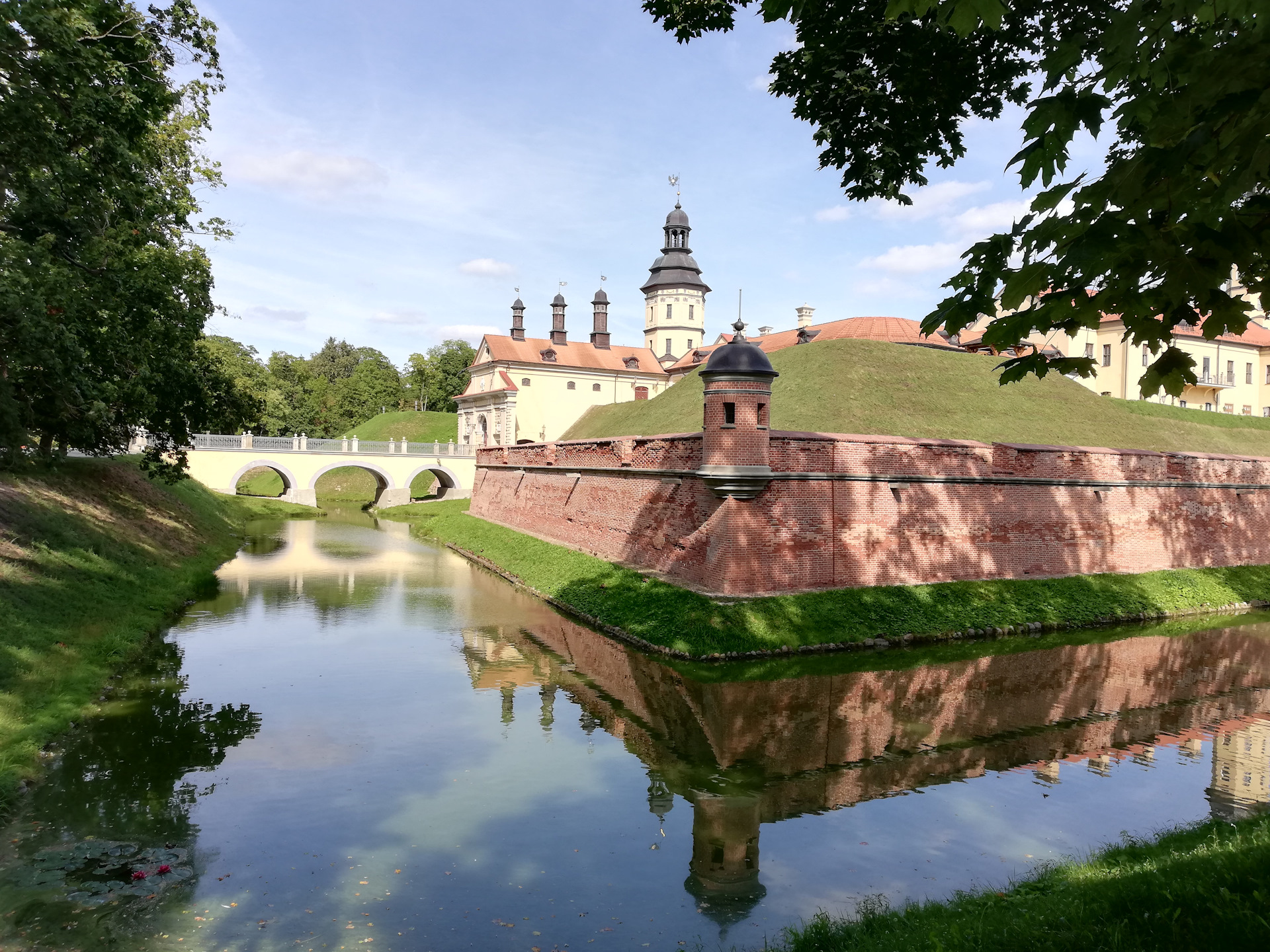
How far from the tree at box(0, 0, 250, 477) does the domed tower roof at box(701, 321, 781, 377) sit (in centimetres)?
933

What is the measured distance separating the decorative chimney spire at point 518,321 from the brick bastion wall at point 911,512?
151ft

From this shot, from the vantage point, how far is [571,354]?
68500 mm

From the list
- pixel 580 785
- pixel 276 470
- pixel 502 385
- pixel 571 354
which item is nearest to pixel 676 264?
pixel 571 354

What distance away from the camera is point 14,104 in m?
9.47

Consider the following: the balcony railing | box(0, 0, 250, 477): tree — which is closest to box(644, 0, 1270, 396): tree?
box(0, 0, 250, 477): tree

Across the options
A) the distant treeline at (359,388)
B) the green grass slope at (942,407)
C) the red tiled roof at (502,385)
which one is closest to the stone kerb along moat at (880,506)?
the green grass slope at (942,407)

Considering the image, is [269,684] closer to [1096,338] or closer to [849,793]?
[849,793]

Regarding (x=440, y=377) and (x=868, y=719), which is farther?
(x=440, y=377)

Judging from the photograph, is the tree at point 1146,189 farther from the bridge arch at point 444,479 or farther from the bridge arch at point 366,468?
the bridge arch at point 444,479

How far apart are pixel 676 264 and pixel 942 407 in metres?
48.1

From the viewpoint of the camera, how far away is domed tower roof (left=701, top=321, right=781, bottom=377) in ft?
52.2

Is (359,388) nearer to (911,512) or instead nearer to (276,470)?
(276,470)

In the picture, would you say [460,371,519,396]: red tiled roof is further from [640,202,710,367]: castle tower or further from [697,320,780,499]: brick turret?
[697,320,780,499]: brick turret

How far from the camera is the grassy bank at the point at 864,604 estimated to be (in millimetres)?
15191
